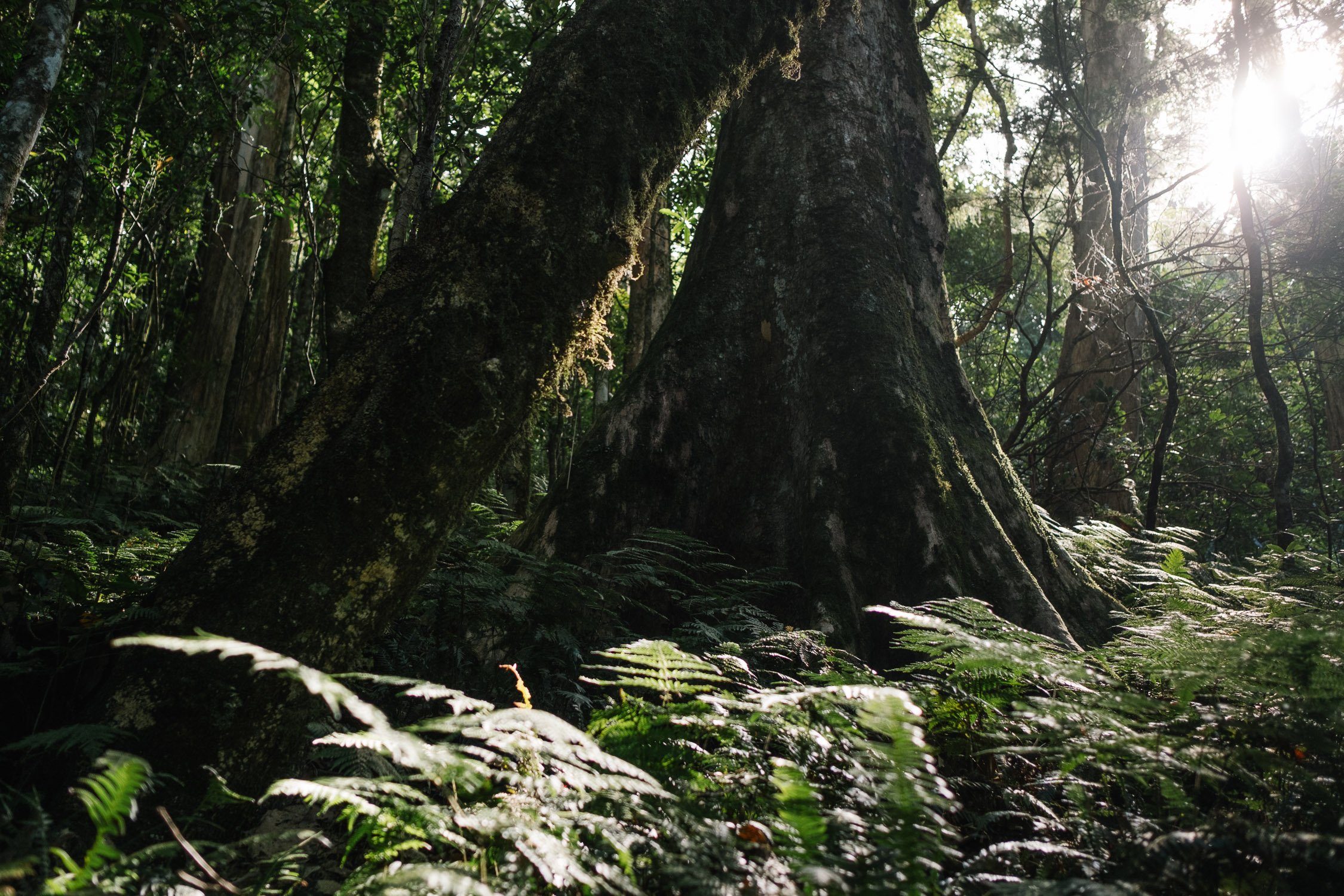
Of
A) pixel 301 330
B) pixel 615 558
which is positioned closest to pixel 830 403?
pixel 615 558

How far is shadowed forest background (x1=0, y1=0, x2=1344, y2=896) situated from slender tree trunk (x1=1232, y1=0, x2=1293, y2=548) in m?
0.05

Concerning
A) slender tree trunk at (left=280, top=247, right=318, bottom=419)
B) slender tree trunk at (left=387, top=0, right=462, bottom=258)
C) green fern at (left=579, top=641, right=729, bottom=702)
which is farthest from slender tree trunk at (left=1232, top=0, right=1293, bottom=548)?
slender tree trunk at (left=280, top=247, right=318, bottom=419)

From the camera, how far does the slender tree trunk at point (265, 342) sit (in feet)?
34.7

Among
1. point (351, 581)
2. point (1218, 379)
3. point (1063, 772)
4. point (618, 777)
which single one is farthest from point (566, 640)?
point (1218, 379)

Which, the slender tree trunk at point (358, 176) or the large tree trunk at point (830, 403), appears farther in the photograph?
the slender tree trunk at point (358, 176)

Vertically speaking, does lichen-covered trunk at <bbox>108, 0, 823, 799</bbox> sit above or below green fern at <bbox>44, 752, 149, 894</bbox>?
above

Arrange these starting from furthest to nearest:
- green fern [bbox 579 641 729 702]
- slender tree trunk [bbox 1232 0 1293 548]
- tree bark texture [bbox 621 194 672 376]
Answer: tree bark texture [bbox 621 194 672 376], slender tree trunk [bbox 1232 0 1293 548], green fern [bbox 579 641 729 702]

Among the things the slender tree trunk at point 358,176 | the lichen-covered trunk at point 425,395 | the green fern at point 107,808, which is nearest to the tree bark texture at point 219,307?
the slender tree trunk at point 358,176

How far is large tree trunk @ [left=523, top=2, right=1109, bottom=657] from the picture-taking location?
12.5 feet

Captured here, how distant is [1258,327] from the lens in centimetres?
689

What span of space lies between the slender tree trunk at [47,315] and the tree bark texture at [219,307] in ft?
18.5

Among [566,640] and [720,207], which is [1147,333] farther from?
[566,640]

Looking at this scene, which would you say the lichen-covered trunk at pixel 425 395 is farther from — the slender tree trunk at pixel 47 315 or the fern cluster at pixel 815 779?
the slender tree trunk at pixel 47 315

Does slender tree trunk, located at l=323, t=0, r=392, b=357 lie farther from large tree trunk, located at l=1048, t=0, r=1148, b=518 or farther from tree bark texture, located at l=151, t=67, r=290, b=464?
large tree trunk, located at l=1048, t=0, r=1148, b=518
